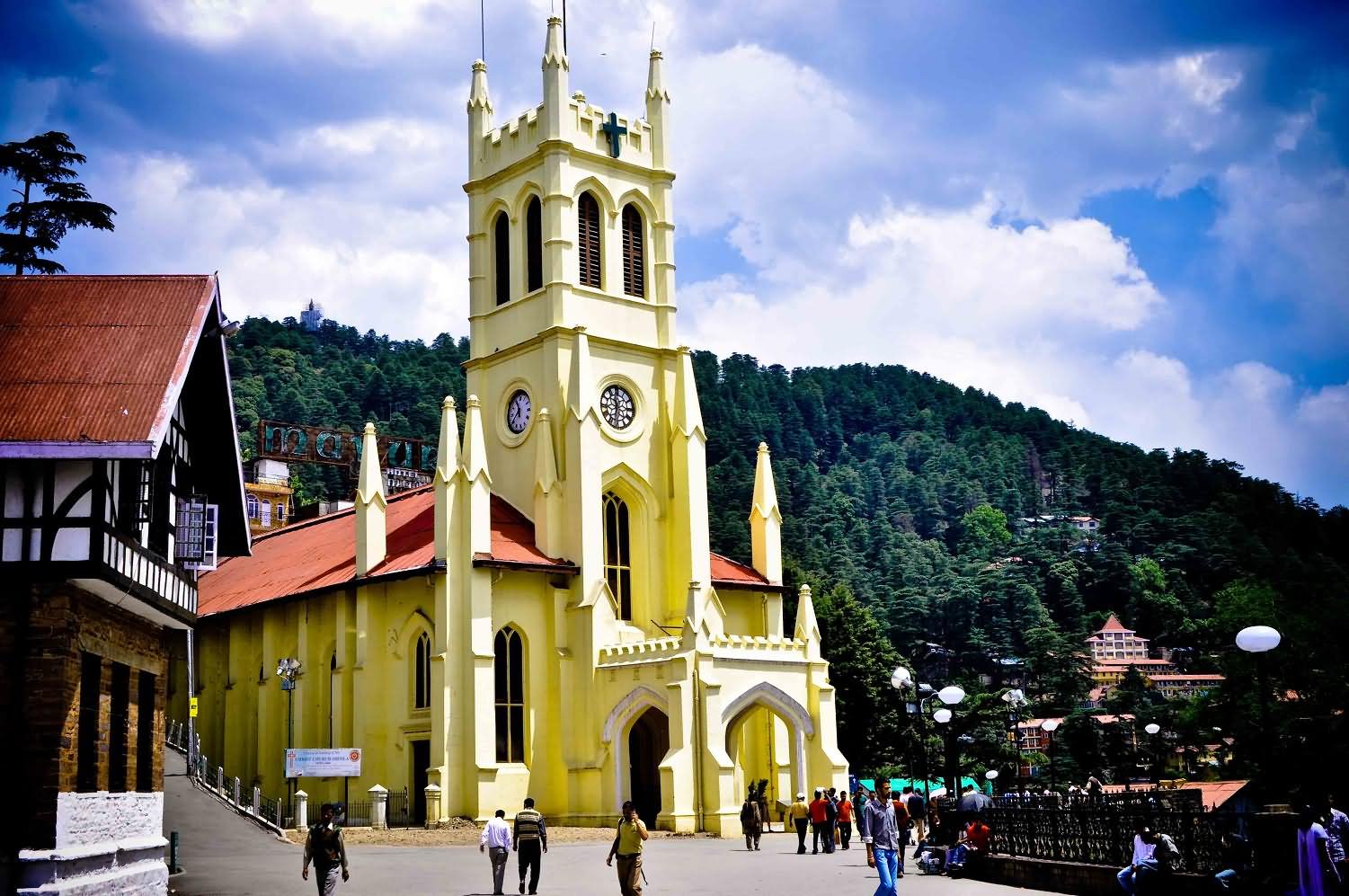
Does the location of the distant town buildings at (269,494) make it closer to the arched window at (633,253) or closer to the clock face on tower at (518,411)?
the clock face on tower at (518,411)

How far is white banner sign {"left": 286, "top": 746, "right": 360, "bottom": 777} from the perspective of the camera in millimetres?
42406

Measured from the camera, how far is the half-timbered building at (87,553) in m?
20.4

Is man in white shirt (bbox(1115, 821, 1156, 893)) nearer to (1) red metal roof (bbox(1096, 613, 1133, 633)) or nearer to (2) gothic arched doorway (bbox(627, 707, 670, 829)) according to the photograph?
(2) gothic arched doorway (bbox(627, 707, 670, 829))

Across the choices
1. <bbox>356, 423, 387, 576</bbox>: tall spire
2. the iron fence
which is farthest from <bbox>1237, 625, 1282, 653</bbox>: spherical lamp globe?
<bbox>356, 423, 387, 576</bbox>: tall spire

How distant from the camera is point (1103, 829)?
76.3 ft

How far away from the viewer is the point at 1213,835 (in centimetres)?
2048

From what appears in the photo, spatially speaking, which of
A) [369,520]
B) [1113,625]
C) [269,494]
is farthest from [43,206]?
[1113,625]

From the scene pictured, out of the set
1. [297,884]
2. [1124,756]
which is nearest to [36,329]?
[297,884]

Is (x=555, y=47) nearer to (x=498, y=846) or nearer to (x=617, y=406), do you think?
(x=617, y=406)

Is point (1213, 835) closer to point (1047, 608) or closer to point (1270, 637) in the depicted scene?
point (1270, 637)

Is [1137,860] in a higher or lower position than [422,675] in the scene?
lower

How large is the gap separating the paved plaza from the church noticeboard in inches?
1778

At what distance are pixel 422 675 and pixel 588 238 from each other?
52.7ft

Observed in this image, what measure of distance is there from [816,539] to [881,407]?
154 ft
